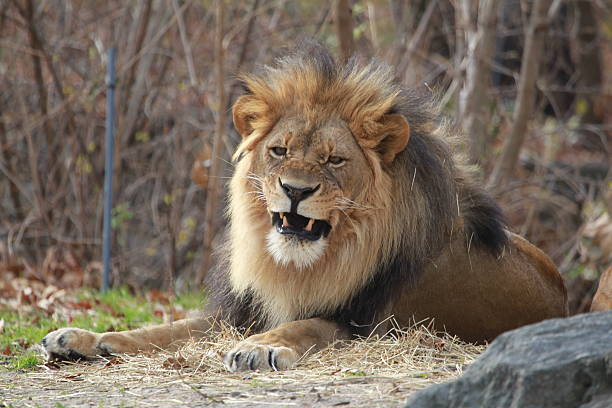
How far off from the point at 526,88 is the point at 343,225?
4110mm

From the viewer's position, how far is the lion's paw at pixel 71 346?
435cm

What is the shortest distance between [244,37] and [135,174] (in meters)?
1.77

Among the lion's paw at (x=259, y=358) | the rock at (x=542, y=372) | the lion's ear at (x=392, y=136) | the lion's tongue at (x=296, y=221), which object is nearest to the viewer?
the rock at (x=542, y=372)

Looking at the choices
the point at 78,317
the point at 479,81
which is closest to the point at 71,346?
the point at 78,317

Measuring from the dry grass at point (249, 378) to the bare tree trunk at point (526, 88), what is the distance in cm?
370

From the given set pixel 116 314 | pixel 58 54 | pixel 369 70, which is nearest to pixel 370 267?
pixel 369 70

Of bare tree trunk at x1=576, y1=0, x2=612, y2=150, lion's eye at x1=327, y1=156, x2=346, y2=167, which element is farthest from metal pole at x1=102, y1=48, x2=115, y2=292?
bare tree trunk at x1=576, y1=0, x2=612, y2=150

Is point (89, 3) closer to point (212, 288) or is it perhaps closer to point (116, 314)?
point (116, 314)

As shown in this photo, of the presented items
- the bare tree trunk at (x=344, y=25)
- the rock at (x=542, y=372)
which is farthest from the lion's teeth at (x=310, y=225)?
the bare tree trunk at (x=344, y=25)

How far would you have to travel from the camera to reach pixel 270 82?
4.47m

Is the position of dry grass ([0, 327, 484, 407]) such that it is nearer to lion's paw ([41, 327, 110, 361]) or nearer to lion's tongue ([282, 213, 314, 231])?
lion's paw ([41, 327, 110, 361])

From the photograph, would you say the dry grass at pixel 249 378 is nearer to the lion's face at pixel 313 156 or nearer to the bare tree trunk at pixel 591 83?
the lion's face at pixel 313 156

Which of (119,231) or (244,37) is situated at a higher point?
(244,37)

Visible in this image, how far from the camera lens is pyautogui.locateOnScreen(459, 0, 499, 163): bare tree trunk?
7.71m
